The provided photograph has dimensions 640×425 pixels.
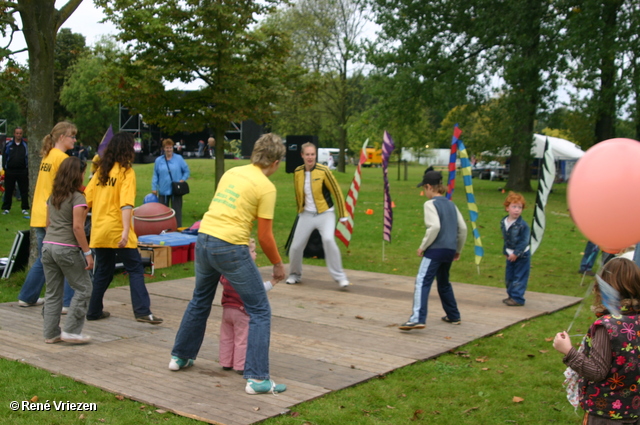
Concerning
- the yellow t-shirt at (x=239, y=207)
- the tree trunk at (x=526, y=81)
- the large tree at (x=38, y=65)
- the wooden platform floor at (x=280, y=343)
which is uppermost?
the tree trunk at (x=526, y=81)

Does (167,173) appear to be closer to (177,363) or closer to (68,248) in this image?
(68,248)

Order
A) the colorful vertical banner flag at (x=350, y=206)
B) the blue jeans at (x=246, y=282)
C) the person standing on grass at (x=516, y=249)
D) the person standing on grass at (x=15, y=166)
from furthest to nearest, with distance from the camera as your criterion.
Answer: the person standing on grass at (x=15, y=166), the colorful vertical banner flag at (x=350, y=206), the person standing on grass at (x=516, y=249), the blue jeans at (x=246, y=282)

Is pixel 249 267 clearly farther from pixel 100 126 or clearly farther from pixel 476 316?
pixel 100 126

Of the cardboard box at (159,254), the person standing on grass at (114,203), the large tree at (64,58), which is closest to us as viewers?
the person standing on grass at (114,203)

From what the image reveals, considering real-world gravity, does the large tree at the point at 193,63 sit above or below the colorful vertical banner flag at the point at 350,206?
above

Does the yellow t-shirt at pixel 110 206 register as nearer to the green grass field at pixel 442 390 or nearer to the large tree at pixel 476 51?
the green grass field at pixel 442 390

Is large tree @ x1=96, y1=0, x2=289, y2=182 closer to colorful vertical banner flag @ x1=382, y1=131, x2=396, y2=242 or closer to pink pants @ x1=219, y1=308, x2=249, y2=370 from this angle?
colorful vertical banner flag @ x1=382, y1=131, x2=396, y2=242

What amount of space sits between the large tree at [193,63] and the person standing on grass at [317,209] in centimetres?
842

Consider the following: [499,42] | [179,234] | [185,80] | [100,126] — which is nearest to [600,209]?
[179,234]

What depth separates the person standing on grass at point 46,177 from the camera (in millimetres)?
7371

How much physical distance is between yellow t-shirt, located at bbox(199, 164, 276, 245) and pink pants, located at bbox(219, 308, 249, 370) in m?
0.82

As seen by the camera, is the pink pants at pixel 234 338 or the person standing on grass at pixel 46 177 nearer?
the pink pants at pixel 234 338

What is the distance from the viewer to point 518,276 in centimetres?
900

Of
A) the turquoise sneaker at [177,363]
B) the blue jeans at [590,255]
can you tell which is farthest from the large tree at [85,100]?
the turquoise sneaker at [177,363]
